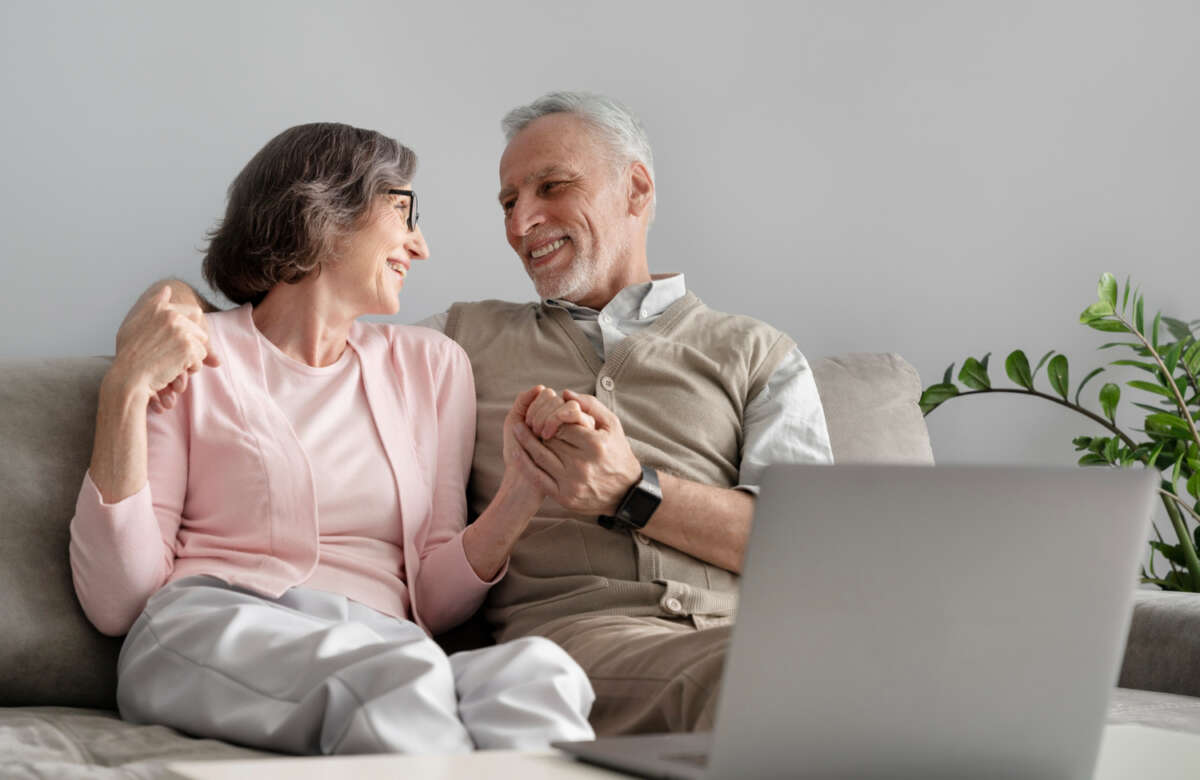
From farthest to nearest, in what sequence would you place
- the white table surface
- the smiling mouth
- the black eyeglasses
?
the smiling mouth, the black eyeglasses, the white table surface

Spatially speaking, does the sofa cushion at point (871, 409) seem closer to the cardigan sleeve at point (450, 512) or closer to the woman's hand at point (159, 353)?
the cardigan sleeve at point (450, 512)

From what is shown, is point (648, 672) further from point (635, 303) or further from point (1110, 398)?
point (1110, 398)

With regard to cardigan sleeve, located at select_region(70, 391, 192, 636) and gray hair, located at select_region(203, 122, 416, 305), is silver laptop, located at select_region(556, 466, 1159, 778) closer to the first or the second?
cardigan sleeve, located at select_region(70, 391, 192, 636)

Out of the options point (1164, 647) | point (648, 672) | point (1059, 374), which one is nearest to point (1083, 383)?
point (1059, 374)

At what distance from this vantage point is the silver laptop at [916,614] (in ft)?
2.22

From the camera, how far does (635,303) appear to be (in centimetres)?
213

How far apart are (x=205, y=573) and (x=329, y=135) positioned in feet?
2.34

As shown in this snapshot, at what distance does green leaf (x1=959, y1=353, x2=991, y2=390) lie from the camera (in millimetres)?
2762

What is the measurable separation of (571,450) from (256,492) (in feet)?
1.46

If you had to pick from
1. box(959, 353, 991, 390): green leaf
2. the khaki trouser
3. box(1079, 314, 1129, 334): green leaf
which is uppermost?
box(1079, 314, 1129, 334): green leaf

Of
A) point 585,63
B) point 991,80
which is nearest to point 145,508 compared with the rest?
point 585,63

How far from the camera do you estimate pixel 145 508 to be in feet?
4.96

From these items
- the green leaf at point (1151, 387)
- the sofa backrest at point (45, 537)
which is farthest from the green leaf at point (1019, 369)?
the sofa backrest at point (45, 537)

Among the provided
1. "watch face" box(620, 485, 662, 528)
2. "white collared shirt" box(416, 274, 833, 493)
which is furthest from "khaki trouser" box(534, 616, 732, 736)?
"white collared shirt" box(416, 274, 833, 493)
